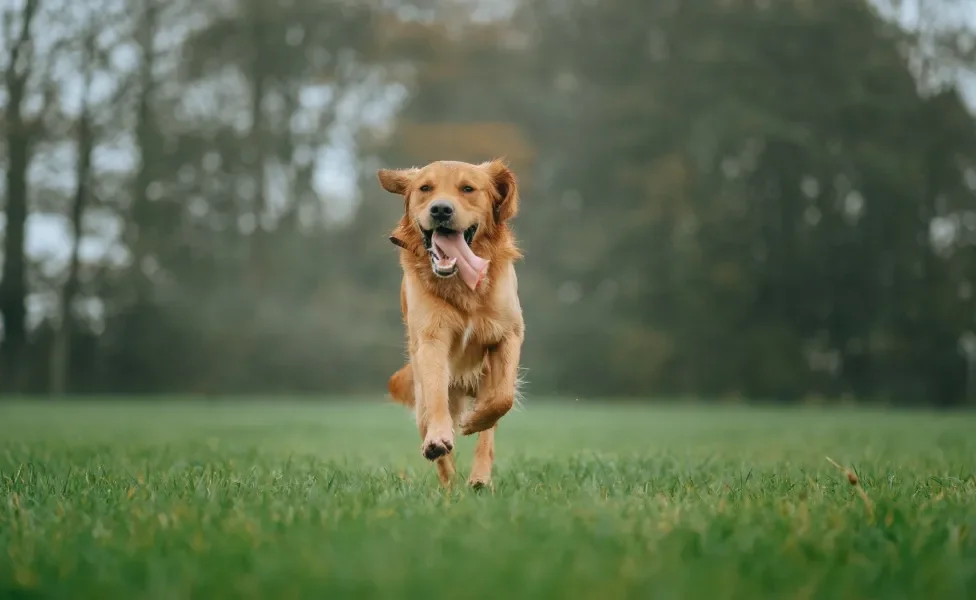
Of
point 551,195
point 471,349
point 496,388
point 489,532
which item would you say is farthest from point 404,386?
point 551,195

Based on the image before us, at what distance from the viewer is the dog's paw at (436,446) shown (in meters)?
4.48

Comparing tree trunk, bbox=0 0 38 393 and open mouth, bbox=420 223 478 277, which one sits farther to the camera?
tree trunk, bbox=0 0 38 393

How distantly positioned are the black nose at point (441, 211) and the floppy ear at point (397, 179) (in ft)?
1.94

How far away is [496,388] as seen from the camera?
509 centimetres

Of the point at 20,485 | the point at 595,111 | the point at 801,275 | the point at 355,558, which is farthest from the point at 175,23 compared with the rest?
the point at 355,558

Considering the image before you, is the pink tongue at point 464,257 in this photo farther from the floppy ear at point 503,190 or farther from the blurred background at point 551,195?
the blurred background at point 551,195

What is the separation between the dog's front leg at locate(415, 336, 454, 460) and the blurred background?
21.1m

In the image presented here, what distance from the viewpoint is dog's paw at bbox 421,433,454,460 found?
4.48 meters

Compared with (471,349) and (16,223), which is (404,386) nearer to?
(471,349)

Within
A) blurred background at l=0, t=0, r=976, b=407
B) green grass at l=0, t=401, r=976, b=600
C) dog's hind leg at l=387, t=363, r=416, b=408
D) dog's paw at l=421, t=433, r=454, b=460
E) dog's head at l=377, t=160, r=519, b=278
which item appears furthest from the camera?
blurred background at l=0, t=0, r=976, b=407

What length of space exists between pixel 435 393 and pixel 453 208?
937 millimetres

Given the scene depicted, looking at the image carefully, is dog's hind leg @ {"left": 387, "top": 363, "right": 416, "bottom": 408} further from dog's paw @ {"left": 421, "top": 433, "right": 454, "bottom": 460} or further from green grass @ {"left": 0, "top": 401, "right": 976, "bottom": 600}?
dog's paw @ {"left": 421, "top": 433, "right": 454, "bottom": 460}

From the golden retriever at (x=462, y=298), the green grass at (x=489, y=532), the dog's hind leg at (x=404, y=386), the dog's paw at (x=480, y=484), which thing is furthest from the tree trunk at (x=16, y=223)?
the dog's paw at (x=480, y=484)

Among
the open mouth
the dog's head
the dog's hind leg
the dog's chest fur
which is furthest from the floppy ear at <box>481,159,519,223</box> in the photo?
the dog's hind leg
